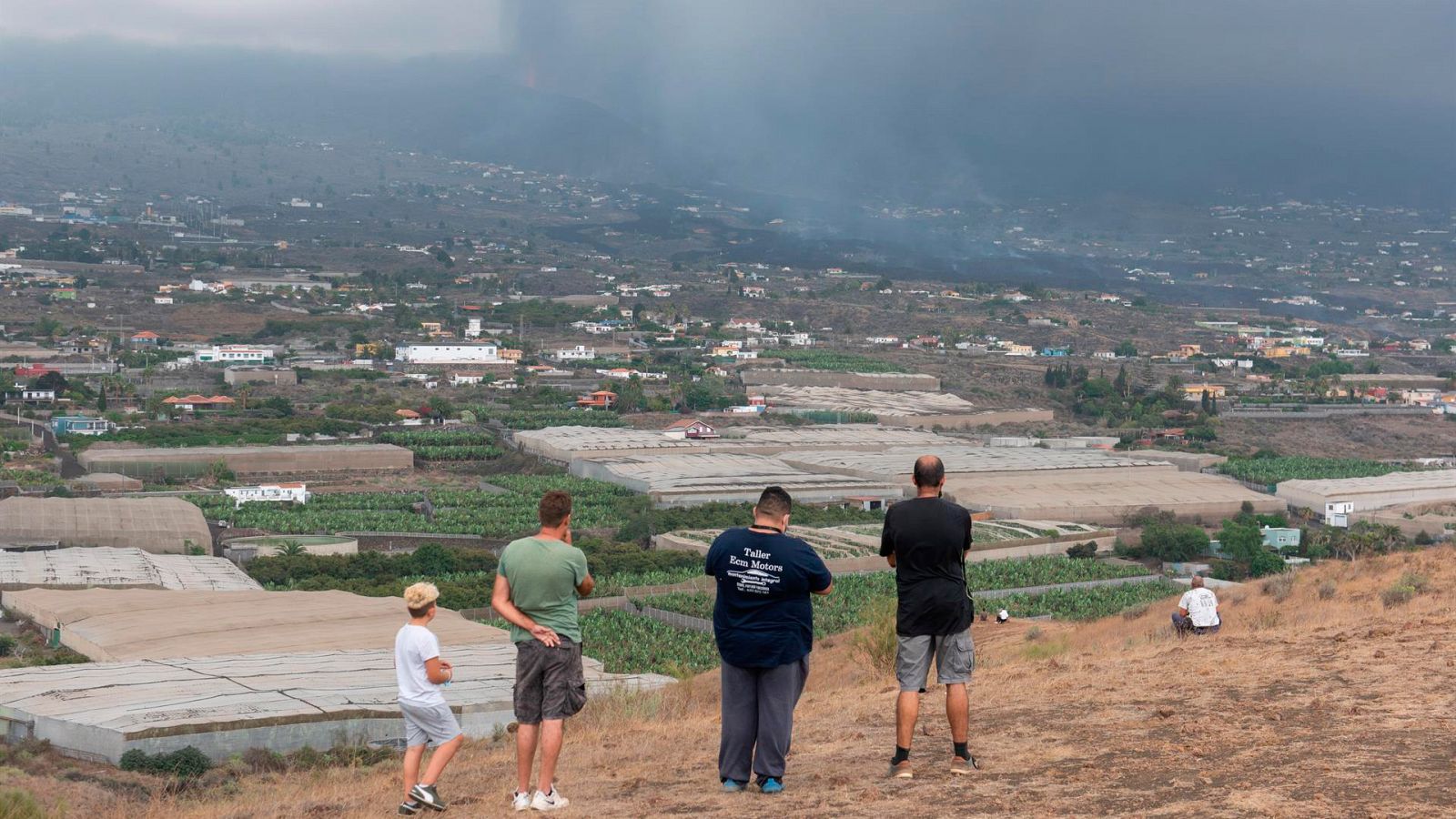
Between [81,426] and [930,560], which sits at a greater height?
[930,560]

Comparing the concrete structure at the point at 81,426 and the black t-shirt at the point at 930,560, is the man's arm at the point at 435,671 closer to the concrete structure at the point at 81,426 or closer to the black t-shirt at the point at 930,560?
the black t-shirt at the point at 930,560

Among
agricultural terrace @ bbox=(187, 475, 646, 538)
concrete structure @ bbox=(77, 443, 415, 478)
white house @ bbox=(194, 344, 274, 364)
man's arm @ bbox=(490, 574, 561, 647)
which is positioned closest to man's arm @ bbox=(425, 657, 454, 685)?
man's arm @ bbox=(490, 574, 561, 647)

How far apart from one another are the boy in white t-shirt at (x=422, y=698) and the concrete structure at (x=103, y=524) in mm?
27922

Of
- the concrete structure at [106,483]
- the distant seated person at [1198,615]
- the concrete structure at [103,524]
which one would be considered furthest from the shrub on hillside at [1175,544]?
the concrete structure at [106,483]

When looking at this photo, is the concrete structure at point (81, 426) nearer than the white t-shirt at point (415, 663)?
No

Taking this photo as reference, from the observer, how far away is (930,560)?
24.9 ft

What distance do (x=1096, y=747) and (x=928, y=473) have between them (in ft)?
5.14

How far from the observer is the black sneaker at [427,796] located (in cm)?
764

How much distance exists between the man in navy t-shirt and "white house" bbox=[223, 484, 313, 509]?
37314 mm

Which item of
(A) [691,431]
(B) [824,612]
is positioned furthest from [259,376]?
(B) [824,612]

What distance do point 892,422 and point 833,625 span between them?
132 ft

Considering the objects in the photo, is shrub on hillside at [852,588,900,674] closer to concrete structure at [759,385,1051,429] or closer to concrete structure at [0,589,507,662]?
concrete structure at [0,589,507,662]

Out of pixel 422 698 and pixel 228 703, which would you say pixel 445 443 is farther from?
pixel 422 698

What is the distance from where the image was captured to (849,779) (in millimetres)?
7727
